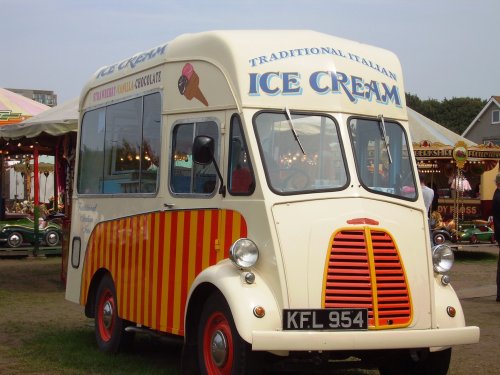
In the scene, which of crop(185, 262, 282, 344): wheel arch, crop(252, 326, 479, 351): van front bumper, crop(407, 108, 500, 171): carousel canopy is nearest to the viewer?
crop(252, 326, 479, 351): van front bumper

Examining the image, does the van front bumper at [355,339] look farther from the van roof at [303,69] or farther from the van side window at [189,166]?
the van roof at [303,69]

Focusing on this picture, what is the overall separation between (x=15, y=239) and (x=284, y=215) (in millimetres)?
14393

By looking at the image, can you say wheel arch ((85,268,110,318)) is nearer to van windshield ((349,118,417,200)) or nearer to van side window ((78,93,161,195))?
van side window ((78,93,161,195))

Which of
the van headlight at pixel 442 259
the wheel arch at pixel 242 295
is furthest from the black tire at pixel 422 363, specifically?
the wheel arch at pixel 242 295

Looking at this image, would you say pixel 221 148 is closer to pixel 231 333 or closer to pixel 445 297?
pixel 231 333

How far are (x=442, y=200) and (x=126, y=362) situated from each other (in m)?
22.9

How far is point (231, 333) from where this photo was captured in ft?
A: 22.0

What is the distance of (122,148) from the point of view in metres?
9.46

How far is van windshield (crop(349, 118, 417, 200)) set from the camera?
728cm

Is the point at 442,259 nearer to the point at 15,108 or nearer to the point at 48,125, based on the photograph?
the point at 48,125

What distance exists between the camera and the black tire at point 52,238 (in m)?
20.4

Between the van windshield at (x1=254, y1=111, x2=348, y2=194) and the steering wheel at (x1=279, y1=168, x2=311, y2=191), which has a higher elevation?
the van windshield at (x1=254, y1=111, x2=348, y2=194)

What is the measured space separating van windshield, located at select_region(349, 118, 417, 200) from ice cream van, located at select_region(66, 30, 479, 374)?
0.04ft

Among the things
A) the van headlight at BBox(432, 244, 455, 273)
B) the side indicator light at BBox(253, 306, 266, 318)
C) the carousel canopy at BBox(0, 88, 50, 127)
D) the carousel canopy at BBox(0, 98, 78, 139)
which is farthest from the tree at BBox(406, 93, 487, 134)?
the side indicator light at BBox(253, 306, 266, 318)
